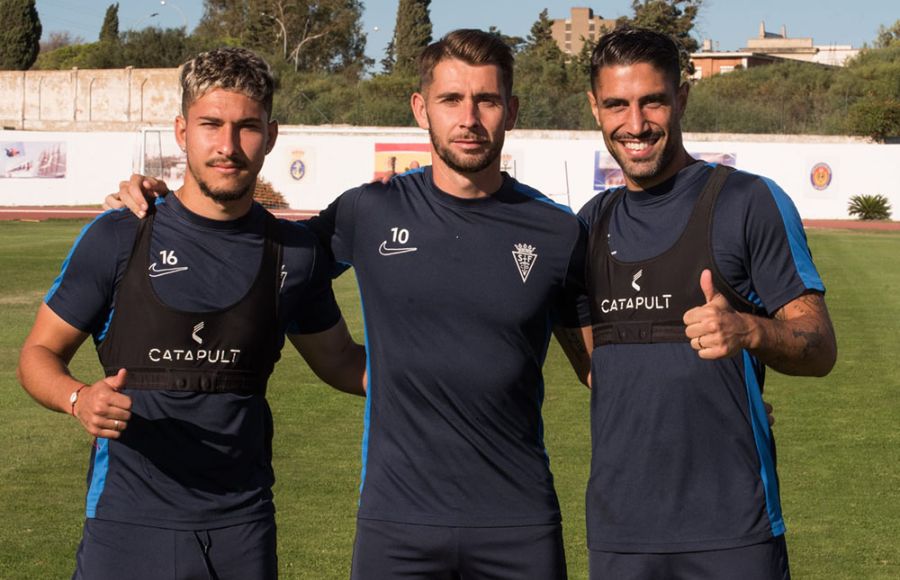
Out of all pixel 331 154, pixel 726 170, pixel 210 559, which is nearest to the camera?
pixel 210 559

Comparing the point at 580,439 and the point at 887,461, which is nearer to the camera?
the point at 887,461

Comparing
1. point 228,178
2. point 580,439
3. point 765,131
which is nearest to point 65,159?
point 765,131

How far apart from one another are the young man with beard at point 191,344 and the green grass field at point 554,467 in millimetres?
2872

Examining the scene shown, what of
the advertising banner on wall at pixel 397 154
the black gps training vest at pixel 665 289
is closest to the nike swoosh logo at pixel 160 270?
the black gps training vest at pixel 665 289

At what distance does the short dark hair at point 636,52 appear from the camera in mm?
4539

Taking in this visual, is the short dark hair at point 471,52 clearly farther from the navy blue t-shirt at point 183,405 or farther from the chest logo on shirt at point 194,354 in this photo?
the chest logo on shirt at point 194,354

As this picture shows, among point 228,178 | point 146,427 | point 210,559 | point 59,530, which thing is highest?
point 228,178

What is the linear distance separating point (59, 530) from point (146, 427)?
3.84 metres

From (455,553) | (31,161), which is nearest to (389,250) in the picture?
(455,553)

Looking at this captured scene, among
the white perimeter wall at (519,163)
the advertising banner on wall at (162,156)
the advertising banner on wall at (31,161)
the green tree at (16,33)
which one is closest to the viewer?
the white perimeter wall at (519,163)

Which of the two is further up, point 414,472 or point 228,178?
point 228,178

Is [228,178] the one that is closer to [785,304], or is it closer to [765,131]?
[785,304]

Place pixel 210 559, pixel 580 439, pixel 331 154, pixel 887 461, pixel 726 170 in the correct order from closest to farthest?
1. pixel 210 559
2. pixel 726 170
3. pixel 887 461
4. pixel 580 439
5. pixel 331 154

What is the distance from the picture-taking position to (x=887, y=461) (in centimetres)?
971
